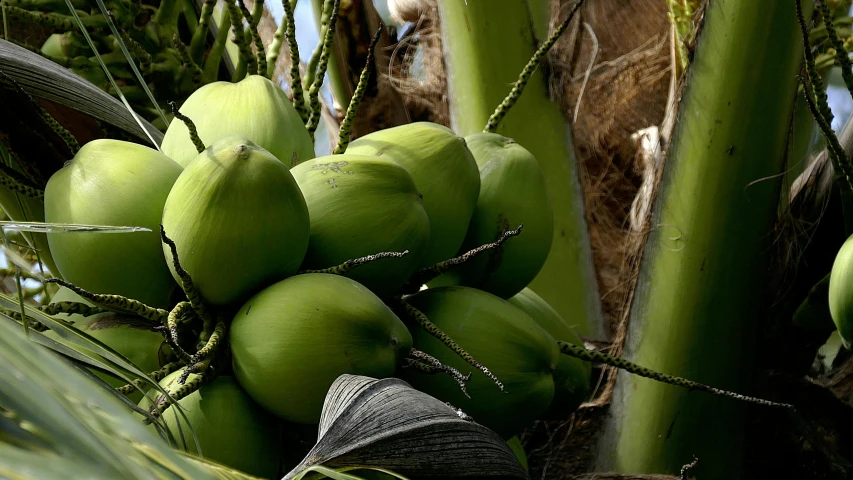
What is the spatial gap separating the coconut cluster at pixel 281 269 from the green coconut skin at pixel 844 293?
0.34 metres

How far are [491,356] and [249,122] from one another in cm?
34

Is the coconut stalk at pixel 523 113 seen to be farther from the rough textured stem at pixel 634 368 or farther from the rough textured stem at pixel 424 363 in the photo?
the rough textured stem at pixel 424 363

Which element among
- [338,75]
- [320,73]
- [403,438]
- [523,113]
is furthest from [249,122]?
[523,113]

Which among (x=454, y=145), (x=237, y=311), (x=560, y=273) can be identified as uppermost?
(x=454, y=145)

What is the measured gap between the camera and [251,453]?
747 millimetres

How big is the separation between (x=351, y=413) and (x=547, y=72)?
125cm

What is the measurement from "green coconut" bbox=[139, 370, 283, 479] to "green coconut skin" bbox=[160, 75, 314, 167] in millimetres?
257

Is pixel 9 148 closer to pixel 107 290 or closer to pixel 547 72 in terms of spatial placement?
pixel 107 290

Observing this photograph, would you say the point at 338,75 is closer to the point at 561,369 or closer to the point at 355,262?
the point at 561,369

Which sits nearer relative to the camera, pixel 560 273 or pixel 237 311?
pixel 237 311

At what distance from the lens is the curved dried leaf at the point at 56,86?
33.8 inches

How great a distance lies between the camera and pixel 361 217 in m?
0.82

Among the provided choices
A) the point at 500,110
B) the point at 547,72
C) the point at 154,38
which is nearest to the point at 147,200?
the point at 500,110

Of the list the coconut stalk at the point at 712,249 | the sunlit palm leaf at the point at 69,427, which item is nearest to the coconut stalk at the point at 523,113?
the coconut stalk at the point at 712,249
